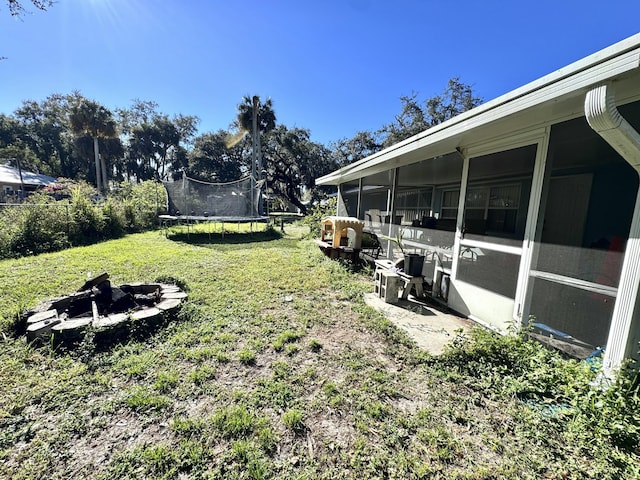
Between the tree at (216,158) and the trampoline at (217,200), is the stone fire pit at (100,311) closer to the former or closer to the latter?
the trampoline at (217,200)

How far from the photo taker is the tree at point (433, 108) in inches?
659

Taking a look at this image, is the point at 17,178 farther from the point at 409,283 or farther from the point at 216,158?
the point at 409,283

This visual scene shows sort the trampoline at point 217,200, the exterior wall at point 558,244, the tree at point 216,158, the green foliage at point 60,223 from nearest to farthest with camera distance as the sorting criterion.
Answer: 1. the exterior wall at point 558,244
2. the green foliage at point 60,223
3. the trampoline at point 217,200
4. the tree at point 216,158

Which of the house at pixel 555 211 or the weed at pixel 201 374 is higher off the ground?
the house at pixel 555 211

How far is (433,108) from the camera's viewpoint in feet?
56.1

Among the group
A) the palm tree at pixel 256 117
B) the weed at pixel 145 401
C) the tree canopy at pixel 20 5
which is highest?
the palm tree at pixel 256 117

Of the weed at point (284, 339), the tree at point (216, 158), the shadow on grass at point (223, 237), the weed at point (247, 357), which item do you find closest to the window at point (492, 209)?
the weed at point (284, 339)

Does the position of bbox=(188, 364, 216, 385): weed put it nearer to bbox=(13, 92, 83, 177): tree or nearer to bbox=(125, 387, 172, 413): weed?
bbox=(125, 387, 172, 413): weed

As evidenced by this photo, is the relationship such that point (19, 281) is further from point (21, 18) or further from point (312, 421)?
point (312, 421)

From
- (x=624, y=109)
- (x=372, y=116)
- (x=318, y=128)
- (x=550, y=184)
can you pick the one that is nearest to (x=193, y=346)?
Answer: (x=550, y=184)

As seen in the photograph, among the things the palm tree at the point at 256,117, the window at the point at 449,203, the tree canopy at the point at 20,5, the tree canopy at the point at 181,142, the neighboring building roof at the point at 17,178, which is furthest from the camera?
the neighboring building roof at the point at 17,178

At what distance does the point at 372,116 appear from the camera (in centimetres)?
2019

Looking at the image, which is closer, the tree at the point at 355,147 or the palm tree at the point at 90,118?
the palm tree at the point at 90,118

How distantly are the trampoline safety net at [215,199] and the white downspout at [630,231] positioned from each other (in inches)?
388
